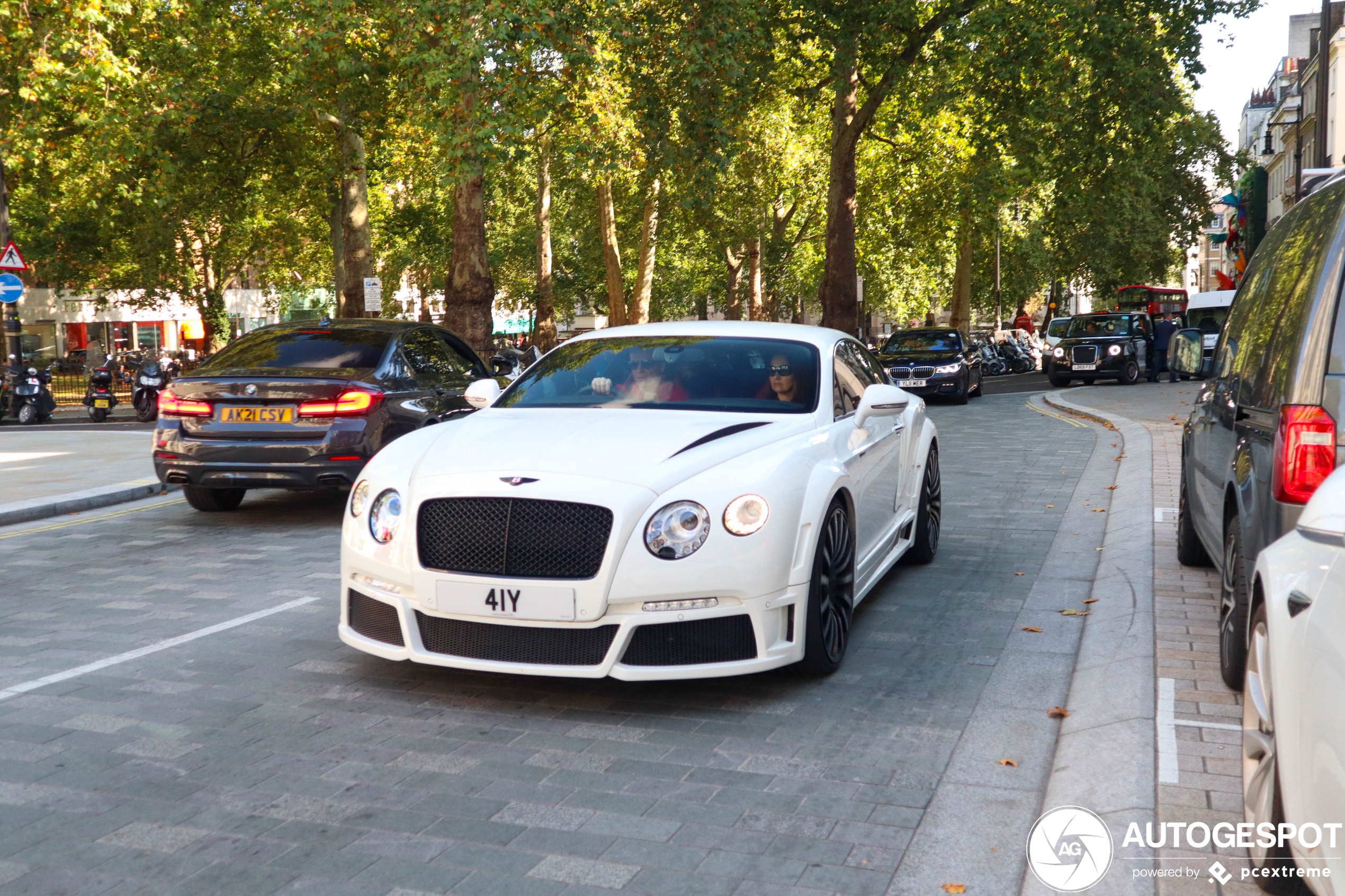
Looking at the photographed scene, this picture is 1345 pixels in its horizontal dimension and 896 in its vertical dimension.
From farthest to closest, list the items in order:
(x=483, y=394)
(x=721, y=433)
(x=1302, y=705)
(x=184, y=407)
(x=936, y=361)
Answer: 1. (x=936, y=361)
2. (x=184, y=407)
3. (x=483, y=394)
4. (x=721, y=433)
5. (x=1302, y=705)

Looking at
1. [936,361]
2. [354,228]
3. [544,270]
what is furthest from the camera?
[544,270]

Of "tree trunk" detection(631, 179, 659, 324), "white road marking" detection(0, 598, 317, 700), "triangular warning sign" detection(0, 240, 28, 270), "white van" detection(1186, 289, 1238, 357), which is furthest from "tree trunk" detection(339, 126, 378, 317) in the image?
"white road marking" detection(0, 598, 317, 700)

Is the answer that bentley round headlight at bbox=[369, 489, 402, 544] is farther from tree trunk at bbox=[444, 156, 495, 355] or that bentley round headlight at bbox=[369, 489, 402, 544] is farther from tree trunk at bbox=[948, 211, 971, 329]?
tree trunk at bbox=[948, 211, 971, 329]

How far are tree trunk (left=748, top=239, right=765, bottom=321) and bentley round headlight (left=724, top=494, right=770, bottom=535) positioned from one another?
47.1m

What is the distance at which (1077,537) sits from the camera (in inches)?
350

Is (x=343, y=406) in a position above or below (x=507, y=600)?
above

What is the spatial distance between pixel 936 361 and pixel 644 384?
1993 centimetres

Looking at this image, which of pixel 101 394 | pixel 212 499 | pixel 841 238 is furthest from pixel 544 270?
pixel 212 499

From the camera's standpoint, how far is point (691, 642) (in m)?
4.83

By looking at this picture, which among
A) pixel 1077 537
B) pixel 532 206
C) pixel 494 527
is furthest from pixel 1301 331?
pixel 532 206

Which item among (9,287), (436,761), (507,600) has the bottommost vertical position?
(436,761)

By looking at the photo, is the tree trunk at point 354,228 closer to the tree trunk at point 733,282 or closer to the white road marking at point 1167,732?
the tree trunk at point 733,282

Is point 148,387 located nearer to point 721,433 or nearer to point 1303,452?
point 721,433

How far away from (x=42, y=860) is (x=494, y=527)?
1.84 m
